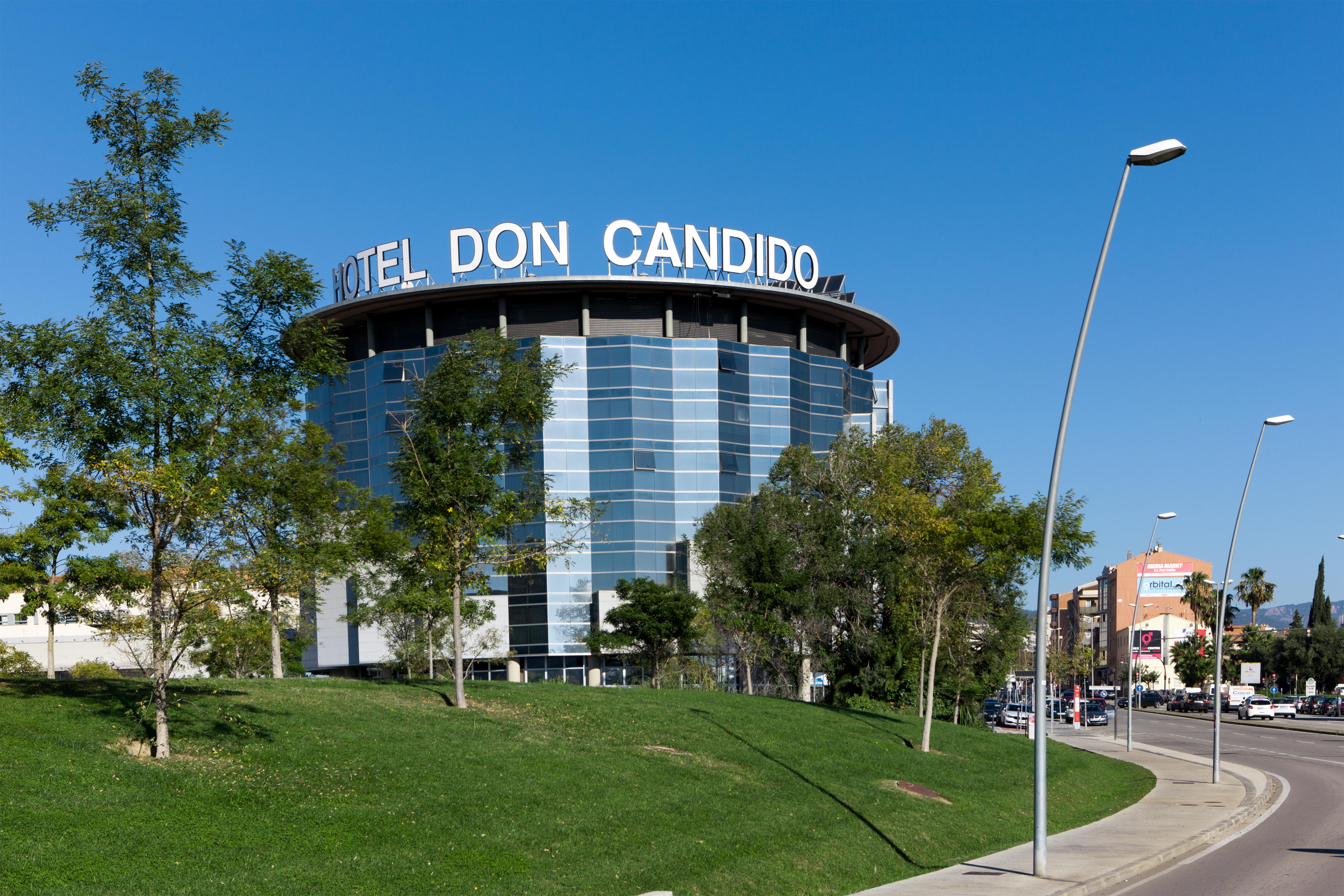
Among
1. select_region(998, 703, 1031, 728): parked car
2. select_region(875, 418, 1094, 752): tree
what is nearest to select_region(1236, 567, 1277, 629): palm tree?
select_region(998, 703, 1031, 728): parked car

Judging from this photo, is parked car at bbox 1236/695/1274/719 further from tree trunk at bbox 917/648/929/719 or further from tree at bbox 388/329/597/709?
tree at bbox 388/329/597/709

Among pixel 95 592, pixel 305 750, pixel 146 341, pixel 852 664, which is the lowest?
pixel 852 664

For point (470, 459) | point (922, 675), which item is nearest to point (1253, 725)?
point (922, 675)

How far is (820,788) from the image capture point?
990 inches

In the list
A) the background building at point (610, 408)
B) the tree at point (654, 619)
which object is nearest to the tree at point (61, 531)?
the tree at point (654, 619)

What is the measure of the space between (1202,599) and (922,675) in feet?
379

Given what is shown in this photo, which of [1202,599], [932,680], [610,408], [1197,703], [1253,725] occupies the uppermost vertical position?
[610,408]

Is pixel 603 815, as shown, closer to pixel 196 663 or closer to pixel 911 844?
pixel 911 844

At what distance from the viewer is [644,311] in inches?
3231

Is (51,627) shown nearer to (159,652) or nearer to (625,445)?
(159,652)

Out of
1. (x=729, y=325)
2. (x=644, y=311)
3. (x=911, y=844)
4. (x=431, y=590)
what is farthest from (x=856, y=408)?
(x=911, y=844)

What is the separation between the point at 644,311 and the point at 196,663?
1702 inches

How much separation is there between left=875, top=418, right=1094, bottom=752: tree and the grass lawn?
6.57 meters

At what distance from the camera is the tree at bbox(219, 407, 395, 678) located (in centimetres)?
2106
